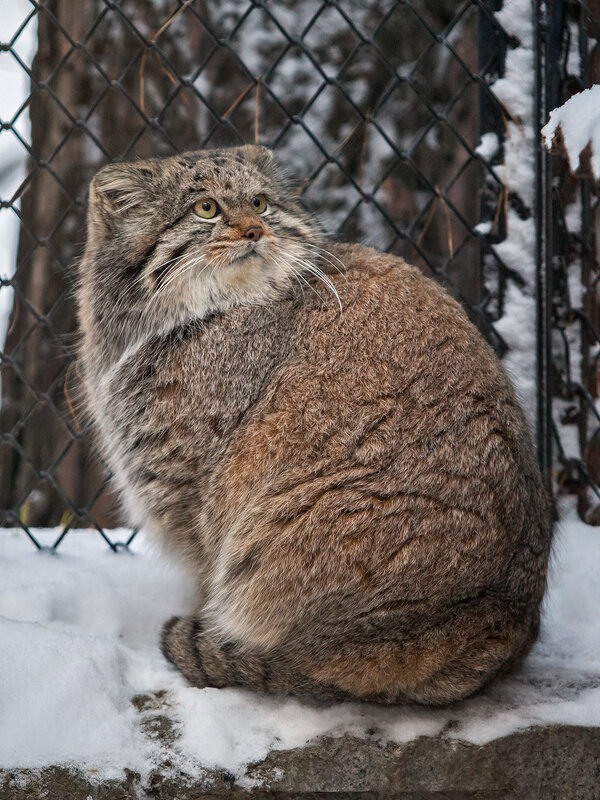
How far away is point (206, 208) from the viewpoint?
266 centimetres

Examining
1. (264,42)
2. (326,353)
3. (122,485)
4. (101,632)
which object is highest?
(264,42)

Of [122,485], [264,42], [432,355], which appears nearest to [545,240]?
[432,355]

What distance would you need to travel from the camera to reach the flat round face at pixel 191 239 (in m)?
2.59

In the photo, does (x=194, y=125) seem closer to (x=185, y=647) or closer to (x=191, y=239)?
(x=191, y=239)

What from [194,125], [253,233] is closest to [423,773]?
[253,233]

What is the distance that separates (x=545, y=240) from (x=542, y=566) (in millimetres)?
1310

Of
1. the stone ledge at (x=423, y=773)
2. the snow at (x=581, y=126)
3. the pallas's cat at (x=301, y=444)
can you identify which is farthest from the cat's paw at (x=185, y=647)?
the snow at (x=581, y=126)

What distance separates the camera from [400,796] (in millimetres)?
2057

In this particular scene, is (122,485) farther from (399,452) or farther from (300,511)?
(399,452)

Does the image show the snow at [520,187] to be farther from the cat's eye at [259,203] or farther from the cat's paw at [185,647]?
the cat's paw at [185,647]

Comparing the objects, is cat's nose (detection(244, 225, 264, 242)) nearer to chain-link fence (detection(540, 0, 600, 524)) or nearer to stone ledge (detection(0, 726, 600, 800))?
chain-link fence (detection(540, 0, 600, 524))

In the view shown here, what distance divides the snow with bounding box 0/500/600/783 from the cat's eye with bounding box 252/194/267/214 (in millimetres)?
1304

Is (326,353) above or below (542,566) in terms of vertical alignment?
above

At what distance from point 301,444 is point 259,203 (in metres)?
0.93
